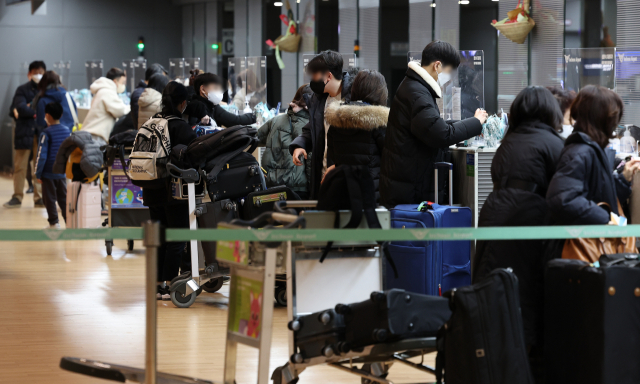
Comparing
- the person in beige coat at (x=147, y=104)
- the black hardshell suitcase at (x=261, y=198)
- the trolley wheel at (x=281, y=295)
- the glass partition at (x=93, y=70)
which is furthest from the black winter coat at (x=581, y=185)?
the glass partition at (x=93, y=70)

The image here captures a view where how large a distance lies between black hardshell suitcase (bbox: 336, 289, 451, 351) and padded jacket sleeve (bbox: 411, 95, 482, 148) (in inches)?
52.5

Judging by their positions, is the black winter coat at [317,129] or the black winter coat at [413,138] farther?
the black winter coat at [317,129]

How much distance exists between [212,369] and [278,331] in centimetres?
76

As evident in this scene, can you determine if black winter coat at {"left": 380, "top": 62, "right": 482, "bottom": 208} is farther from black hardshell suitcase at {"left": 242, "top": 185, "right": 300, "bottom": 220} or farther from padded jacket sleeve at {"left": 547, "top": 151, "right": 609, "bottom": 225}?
padded jacket sleeve at {"left": 547, "top": 151, "right": 609, "bottom": 225}

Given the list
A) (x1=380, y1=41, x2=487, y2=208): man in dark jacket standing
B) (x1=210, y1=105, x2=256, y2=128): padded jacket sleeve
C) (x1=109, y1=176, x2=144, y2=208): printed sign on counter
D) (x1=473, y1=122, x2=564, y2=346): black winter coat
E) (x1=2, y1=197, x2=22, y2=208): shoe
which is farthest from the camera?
(x1=2, y1=197, x2=22, y2=208): shoe

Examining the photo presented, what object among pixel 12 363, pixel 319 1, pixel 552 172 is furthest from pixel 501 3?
pixel 12 363

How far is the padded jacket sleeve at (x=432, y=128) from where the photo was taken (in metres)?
3.90

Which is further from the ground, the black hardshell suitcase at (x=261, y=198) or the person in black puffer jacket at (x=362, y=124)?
the person in black puffer jacket at (x=362, y=124)

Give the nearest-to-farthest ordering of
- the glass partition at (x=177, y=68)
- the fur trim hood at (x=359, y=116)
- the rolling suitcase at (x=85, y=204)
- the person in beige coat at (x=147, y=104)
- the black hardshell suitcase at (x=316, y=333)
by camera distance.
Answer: the black hardshell suitcase at (x=316, y=333), the fur trim hood at (x=359, y=116), the person in beige coat at (x=147, y=104), the rolling suitcase at (x=85, y=204), the glass partition at (x=177, y=68)

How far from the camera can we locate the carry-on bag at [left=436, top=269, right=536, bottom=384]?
2.57 meters

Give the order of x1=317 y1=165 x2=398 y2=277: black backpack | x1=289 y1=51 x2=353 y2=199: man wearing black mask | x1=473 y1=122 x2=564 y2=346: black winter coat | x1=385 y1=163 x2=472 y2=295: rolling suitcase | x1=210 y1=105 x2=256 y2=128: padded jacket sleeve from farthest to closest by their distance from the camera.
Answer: x1=210 y1=105 x2=256 y2=128: padded jacket sleeve, x1=289 y1=51 x2=353 y2=199: man wearing black mask, x1=385 y1=163 x2=472 y2=295: rolling suitcase, x1=473 y1=122 x2=564 y2=346: black winter coat, x1=317 y1=165 x2=398 y2=277: black backpack

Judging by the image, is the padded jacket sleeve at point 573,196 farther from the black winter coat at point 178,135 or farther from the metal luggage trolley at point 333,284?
the black winter coat at point 178,135

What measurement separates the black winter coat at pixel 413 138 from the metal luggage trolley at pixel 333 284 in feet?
3.62

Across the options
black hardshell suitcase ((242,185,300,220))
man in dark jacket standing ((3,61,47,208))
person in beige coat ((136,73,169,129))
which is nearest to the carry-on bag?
black hardshell suitcase ((242,185,300,220))
